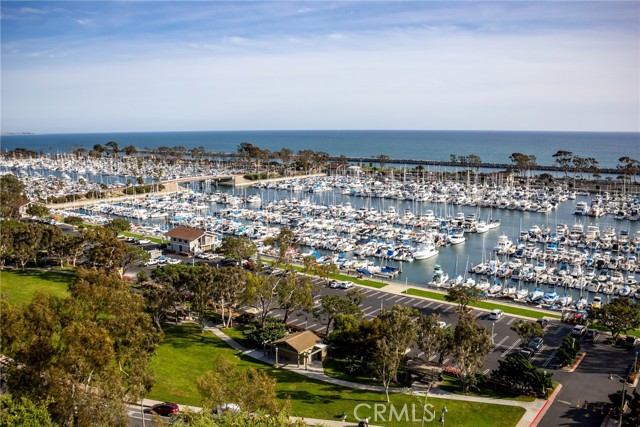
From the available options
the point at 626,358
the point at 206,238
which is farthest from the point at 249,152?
the point at 626,358

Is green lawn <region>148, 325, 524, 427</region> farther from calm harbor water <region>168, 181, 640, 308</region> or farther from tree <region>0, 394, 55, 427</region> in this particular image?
calm harbor water <region>168, 181, 640, 308</region>

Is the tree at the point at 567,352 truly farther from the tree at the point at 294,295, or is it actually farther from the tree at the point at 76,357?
the tree at the point at 76,357

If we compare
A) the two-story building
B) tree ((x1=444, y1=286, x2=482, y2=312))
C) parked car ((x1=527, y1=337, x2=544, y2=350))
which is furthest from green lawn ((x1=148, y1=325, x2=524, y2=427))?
the two-story building

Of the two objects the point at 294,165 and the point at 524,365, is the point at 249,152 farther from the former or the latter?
the point at 524,365

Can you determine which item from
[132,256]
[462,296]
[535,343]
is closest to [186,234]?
[132,256]

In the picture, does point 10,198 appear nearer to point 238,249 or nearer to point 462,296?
point 238,249
